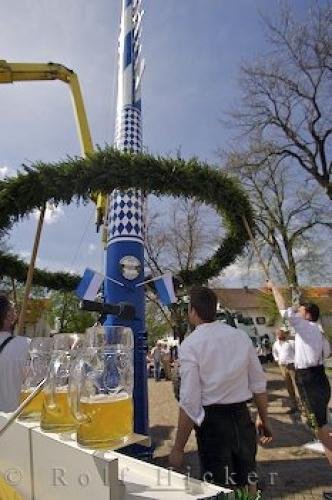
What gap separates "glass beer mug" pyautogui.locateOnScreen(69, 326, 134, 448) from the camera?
1.22 metres

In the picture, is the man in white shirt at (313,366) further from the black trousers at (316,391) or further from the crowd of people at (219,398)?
the crowd of people at (219,398)

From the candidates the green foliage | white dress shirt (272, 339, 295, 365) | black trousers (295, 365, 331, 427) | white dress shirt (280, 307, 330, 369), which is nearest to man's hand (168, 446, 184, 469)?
white dress shirt (280, 307, 330, 369)

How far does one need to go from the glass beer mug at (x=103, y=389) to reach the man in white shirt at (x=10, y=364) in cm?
184

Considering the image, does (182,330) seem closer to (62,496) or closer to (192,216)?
(192,216)

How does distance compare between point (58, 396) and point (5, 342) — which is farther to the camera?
point (5, 342)

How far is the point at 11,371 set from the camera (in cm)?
313

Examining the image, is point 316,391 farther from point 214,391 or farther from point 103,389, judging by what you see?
point 103,389

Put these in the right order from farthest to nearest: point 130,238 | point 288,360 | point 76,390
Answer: point 288,360 < point 130,238 < point 76,390

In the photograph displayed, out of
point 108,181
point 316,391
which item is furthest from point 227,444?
point 316,391

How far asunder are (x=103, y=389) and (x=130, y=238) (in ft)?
18.3

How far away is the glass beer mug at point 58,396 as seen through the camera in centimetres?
141

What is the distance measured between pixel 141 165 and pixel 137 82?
13.9ft

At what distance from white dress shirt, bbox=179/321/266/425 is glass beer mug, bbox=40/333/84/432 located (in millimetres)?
1396

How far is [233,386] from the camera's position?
111 inches
